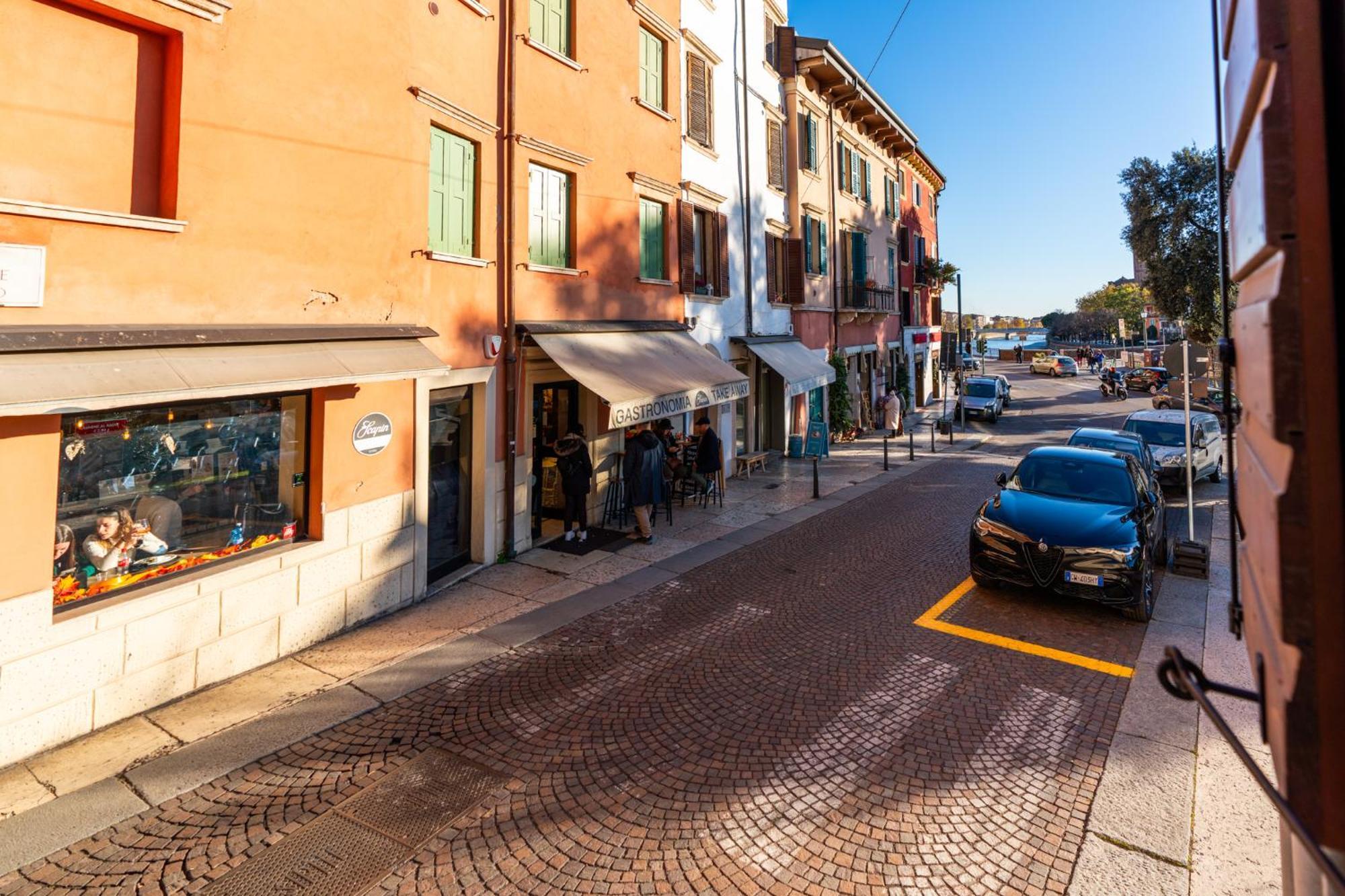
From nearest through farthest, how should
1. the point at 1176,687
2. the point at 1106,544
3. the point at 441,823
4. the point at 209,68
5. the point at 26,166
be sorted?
the point at 1176,687 → the point at 441,823 → the point at 26,166 → the point at 209,68 → the point at 1106,544

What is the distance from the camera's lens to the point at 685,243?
15.4 metres

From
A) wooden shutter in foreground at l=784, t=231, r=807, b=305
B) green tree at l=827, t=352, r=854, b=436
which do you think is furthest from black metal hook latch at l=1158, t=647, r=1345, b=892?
green tree at l=827, t=352, r=854, b=436

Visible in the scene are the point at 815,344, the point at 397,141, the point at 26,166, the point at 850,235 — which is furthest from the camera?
the point at 850,235

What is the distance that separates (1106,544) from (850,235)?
1990cm

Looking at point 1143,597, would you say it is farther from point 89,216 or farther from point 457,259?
point 89,216

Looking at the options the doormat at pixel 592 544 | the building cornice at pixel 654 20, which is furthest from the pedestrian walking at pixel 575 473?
the building cornice at pixel 654 20

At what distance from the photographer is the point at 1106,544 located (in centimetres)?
796

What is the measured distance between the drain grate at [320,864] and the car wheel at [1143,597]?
7703mm

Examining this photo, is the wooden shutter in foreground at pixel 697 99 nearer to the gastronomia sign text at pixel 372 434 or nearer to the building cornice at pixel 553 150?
the building cornice at pixel 553 150

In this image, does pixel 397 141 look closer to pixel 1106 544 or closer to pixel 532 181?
pixel 532 181

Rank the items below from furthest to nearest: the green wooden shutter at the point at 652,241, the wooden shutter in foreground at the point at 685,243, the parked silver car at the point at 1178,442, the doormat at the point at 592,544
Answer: the wooden shutter in foreground at the point at 685,243, the parked silver car at the point at 1178,442, the green wooden shutter at the point at 652,241, the doormat at the point at 592,544

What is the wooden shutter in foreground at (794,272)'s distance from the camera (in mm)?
21109

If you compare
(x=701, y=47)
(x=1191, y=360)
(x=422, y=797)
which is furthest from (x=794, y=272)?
(x=422, y=797)

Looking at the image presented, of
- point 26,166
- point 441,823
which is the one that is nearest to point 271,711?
point 441,823
